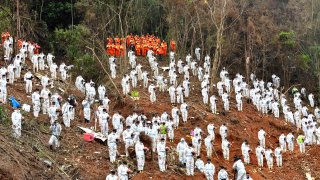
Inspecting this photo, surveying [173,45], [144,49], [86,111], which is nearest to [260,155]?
[86,111]

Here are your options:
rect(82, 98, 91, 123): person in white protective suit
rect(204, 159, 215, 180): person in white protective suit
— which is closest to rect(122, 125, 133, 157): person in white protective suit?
rect(204, 159, 215, 180): person in white protective suit

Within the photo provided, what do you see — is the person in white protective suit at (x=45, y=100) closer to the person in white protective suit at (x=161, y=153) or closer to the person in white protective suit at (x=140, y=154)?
the person in white protective suit at (x=140, y=154)

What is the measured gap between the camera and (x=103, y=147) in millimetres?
18578

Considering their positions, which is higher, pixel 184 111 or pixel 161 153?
pixel 184 111

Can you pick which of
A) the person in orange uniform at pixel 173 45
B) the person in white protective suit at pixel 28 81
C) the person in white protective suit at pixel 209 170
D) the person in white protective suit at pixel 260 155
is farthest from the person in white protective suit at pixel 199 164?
the person in orange uniform at pixel 173 45

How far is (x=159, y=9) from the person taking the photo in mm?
40094

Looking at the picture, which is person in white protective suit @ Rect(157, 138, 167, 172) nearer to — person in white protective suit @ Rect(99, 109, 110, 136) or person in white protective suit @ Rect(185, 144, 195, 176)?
person in white protective suit @ Rect(185, 144, 195, 176)

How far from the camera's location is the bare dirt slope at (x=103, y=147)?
14.0 m

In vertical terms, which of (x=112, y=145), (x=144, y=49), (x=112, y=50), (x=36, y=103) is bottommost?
(x=112, y=145)

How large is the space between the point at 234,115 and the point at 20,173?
15.5m

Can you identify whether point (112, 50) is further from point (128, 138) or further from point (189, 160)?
point (189, 160)

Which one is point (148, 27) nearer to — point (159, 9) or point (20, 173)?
point (159, 9)

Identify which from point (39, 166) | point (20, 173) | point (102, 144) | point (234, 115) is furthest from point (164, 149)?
point (234, 115)

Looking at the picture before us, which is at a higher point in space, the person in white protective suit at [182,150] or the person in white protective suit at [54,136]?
the person in white protective suit at [54,136]
